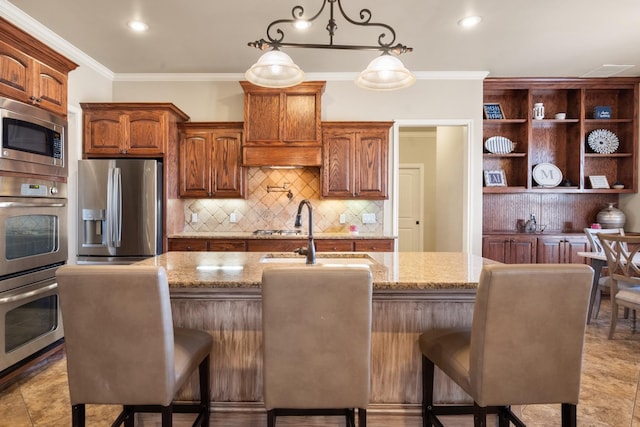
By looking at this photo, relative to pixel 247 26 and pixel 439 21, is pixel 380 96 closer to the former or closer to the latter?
pixel 439 21

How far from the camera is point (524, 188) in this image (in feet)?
14.7

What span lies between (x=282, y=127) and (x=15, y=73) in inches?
89.4

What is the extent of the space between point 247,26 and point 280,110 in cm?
96

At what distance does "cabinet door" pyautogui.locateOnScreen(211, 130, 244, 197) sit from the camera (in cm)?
420

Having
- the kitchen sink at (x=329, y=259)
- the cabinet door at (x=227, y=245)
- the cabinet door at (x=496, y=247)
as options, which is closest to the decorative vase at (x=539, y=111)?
the cabinet door at (x=496, y=247)

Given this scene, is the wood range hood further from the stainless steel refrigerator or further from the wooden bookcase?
the wooden bookcase

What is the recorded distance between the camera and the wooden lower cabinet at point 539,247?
14.1ft

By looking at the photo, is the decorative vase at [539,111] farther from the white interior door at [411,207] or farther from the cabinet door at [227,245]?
the cabinet door at [227,245]

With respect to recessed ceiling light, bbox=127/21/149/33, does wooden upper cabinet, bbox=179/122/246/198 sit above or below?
below

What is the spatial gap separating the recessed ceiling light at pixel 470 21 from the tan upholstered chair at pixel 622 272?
2.12 metres

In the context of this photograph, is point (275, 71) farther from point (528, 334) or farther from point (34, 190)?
point (34, 190)

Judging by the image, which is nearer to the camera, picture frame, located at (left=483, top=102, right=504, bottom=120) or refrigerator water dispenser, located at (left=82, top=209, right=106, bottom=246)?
refrigerator water dispenser, located at (left=82, top=209, right=106, bottom=246)

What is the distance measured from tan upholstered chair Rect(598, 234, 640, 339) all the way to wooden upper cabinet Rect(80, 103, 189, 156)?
4.27m

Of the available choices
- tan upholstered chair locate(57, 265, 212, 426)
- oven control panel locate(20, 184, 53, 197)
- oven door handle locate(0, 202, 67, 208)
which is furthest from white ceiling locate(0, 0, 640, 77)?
tan upholstered chair locate(57, 265, 212, 426)
